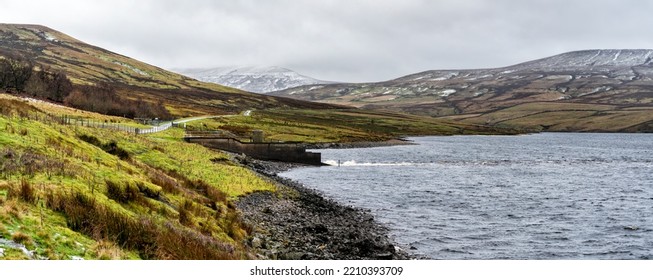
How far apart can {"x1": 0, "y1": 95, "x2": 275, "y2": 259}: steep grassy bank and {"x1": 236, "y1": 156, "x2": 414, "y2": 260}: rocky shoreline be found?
1.56m

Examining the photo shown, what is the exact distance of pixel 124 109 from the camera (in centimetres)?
11550

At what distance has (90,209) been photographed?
47.2ft

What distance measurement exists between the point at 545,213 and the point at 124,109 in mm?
98572

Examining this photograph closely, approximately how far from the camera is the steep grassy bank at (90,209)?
39.7 feet

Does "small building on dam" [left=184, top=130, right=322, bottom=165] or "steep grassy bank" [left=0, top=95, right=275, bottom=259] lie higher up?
"steep grassy bank" [left=0, top=95, right=275, bottom=259]

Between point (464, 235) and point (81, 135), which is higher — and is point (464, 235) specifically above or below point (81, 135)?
below

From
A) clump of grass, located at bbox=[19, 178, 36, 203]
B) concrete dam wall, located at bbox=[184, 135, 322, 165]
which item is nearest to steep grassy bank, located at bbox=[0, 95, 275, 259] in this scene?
clump of grass, located at bbox=[19, 178, 36, 203]

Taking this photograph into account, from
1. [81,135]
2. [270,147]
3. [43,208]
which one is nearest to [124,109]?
[270,147]

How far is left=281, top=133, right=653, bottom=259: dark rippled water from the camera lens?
29672mm

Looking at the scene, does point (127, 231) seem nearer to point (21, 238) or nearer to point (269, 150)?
point (21, 238)

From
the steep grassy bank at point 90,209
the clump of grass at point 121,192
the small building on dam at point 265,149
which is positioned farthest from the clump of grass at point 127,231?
A: the small building on dam at point 265,149

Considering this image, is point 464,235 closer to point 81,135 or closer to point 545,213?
point 545,213

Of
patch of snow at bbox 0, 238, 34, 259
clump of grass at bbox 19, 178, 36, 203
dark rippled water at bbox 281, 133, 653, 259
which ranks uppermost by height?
clump of grass at bbox 19, 178, 36, 203

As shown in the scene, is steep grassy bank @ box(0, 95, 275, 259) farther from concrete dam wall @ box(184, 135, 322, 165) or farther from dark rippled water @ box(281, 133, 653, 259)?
concrete dam wall @ box(184, 135, 322, 165)
